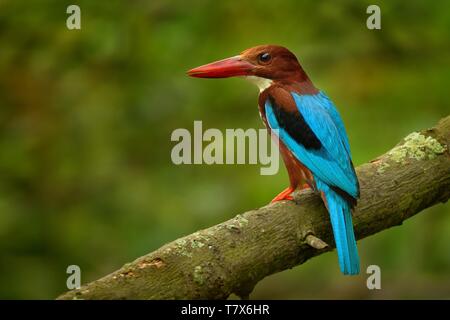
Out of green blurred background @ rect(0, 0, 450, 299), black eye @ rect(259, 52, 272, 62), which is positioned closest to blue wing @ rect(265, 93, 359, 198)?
black eye @ rect(259, 52, 272, 62)

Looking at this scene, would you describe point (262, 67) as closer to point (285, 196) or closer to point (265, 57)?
point (265, 57)

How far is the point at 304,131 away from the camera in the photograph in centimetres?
371

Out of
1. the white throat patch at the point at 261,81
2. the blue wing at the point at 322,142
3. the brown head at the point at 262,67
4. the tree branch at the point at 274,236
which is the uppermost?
the brown head at the point at 262,67

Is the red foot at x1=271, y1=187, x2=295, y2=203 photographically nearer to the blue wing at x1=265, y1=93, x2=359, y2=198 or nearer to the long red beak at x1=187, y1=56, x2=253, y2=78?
the blue wing at x1=265, y1=93, x2=359, y2=198

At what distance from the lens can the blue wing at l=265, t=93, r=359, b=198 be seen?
11.5 feet

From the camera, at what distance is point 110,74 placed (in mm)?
4754

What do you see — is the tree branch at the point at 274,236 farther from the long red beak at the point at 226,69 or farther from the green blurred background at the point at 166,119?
the long red beak at the point at 226,69

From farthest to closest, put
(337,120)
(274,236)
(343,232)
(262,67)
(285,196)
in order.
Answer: (262,67)
(337,120)
(285,196)
(343,232)
(274,236)

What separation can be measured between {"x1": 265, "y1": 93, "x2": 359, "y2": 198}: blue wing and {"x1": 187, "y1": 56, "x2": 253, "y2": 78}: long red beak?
0.87 feet

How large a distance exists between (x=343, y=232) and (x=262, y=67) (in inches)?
43.5

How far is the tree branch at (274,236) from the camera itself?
2754mm

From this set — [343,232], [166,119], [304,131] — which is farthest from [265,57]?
[343,232]

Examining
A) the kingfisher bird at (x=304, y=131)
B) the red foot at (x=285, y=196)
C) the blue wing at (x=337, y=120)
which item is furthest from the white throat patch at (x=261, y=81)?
the red foot at (x=285, y=196)
